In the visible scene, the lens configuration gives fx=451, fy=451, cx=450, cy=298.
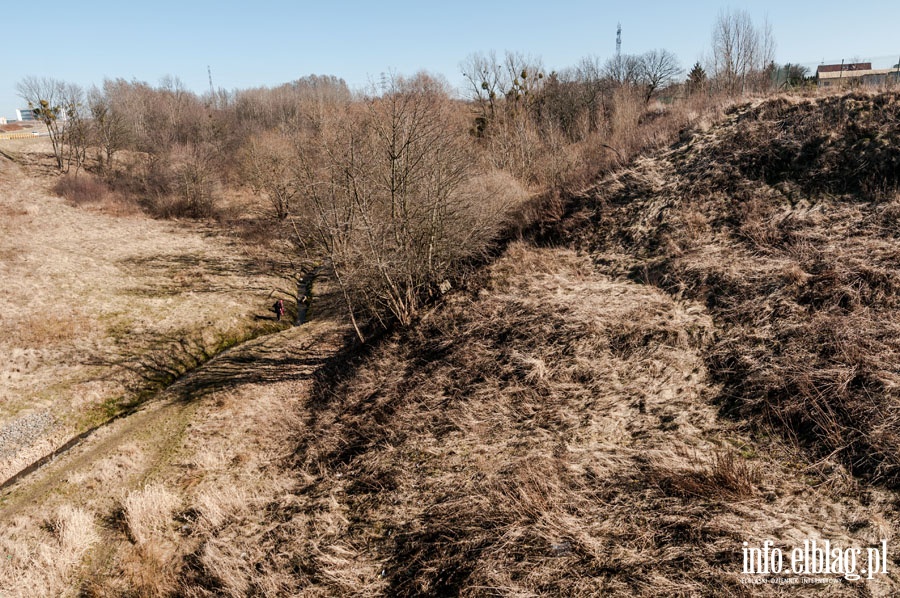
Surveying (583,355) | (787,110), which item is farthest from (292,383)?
(787,110)

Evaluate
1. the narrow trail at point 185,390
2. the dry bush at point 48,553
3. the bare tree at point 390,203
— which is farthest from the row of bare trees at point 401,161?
the dry bush at point 48,553

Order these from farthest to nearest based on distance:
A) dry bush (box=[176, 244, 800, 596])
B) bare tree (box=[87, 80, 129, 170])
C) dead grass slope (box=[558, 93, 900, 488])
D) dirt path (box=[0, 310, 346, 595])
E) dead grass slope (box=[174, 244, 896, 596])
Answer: bare tree (box=[87, 80, 129, 170])
dirt path (box=[0, 310, 346, 595])
dead grass slope (box=[558, 93, 900, 488])
dry bush (box=[176, 244, 800, 596])
dead grass slope (box=[174, 244, 896, 596])

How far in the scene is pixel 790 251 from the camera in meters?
10.9

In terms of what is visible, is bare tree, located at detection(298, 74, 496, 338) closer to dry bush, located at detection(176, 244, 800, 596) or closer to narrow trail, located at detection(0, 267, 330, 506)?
dry bush, located at detection(176, 244, 800, 596)

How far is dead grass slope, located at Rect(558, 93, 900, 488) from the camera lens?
21.7 ft

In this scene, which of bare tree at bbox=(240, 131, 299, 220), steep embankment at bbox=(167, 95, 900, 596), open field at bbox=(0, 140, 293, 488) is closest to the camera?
steep embankment at bbox=(167, 95, 900, 596)

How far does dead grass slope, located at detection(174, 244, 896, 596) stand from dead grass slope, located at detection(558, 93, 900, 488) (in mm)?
735

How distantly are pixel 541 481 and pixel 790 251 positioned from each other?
349 inches

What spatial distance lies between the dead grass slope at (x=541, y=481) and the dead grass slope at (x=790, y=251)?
0.73 meters

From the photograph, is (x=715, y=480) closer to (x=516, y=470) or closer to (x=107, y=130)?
(x=516, y=470)

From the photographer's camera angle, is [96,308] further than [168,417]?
Yes

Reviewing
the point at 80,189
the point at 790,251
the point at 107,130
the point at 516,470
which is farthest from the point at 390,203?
the point at 107,130

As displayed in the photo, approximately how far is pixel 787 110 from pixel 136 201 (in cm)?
4688

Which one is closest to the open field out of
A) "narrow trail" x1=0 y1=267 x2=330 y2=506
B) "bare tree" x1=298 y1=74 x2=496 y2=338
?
"narrow trail" x1=0 y1=267 x2=330 y2=506
